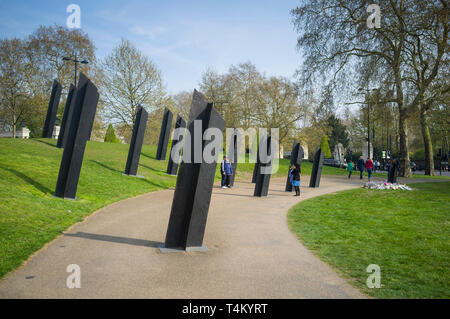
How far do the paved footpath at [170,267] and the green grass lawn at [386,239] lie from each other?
53 centimetres

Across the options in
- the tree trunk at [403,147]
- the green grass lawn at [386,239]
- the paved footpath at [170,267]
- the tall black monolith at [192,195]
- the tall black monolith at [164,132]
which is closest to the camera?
the paved footpath at [170,267]

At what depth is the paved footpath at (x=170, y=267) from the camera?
409cm

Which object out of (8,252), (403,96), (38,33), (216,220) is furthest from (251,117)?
(8,252)

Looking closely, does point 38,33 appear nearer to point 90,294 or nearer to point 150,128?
point 150,128

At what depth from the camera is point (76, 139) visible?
10.5m

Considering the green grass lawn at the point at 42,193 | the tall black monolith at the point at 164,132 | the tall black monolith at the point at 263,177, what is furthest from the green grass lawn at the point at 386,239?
the tall black monolith at the point at 164,132

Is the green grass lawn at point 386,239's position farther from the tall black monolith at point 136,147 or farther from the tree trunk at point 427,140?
the tree trunk at point 427,140

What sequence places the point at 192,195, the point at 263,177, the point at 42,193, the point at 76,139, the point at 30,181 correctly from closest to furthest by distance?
the point at 192,195, the point at 42,193, the point at 76,139, the point at 30,181, the point at 263,177

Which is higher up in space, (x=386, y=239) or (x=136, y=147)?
(x=136, y=147)

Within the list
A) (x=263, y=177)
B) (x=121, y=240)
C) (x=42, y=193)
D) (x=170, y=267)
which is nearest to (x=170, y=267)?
(x=170, y=267)

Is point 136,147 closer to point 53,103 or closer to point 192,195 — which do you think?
point 53,103
